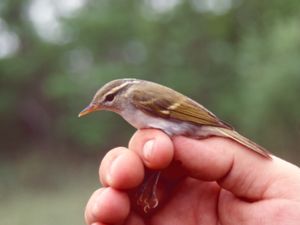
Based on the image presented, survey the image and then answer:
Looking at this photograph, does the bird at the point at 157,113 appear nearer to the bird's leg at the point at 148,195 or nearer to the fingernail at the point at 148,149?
the bird's leg at the point at 148,195

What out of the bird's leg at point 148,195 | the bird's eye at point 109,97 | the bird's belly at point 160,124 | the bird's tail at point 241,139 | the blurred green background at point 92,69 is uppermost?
the bird's eye at point 109,97

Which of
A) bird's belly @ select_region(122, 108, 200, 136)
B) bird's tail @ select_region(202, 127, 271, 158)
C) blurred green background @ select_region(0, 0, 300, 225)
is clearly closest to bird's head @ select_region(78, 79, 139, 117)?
bird's belly @ select_region(122, 108, 200, 136)

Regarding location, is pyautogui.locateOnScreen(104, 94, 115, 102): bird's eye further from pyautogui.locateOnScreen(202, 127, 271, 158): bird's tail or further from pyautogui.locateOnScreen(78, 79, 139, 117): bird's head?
pyautogui.locateOnScreen(202, 127, 271, 158): bird's tail

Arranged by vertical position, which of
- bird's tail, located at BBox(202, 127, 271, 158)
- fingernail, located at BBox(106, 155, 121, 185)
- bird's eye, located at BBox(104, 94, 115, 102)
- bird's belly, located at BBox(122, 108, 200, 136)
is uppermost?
bird's eye, located at BBox(104, 94, 115, 102)

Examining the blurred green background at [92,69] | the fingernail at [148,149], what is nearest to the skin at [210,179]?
the fingernail at [148,149]

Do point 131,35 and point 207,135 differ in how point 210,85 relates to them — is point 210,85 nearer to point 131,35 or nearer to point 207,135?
point 131,35

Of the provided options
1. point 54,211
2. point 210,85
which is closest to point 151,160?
point 54,211

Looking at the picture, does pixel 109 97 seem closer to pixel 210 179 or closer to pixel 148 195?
pixel 148 195

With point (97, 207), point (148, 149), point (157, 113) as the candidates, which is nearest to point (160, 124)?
point (157, 113)
